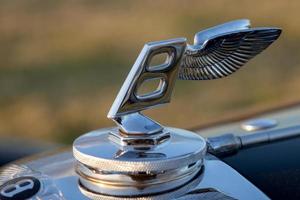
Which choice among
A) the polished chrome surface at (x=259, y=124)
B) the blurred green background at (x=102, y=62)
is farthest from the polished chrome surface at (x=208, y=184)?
the blurred green background at (x=102, y=62)

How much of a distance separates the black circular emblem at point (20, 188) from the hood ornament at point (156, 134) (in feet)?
0.33

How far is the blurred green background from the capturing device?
5.52 m

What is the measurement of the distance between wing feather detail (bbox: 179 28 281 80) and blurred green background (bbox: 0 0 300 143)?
125cm

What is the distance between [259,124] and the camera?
1599 mm

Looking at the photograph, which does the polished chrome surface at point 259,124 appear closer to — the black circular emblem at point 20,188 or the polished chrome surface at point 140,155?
the polished chrome surface at point 140,155

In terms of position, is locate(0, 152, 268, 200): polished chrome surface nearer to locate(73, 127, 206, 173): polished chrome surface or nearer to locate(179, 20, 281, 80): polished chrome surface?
locate(73, 127, 206, 173): polished chrome surface

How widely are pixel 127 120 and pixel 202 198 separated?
0.57ft

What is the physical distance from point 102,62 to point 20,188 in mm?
6943

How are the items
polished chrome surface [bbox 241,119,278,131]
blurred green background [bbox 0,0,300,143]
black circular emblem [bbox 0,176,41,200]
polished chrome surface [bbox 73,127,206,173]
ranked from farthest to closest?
blurred green background [bbox 0,0,300,143] < polished chrome surface [bbox 241,119,278,131] < black circular emblem [bbox 0,176,41,200] < polished chrome surface [bbox 73,127,206,173]

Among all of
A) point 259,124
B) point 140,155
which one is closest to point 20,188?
point 140,155

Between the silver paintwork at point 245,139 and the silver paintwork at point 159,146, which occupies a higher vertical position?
the silver paintwork at point 159,146

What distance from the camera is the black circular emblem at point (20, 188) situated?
1.22m

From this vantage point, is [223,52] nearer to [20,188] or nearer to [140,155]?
[140,155]

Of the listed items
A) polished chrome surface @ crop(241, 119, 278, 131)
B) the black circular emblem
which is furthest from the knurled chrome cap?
polished chrome surface @ crop(241, 119, 278, 131)
